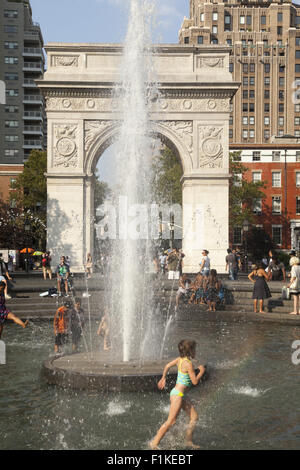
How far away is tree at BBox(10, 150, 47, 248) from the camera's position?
47.7 meters

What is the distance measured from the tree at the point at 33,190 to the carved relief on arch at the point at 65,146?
753 inches

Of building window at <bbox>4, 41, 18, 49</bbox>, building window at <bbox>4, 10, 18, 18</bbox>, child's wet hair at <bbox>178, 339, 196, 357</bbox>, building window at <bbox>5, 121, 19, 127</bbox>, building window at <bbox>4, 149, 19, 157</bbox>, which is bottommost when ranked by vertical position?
child's wet hair at <bbox>178, 339, 196, 357</bbox>

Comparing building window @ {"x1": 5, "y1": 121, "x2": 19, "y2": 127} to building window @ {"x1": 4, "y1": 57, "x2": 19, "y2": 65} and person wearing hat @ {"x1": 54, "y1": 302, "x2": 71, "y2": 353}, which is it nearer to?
building window @ {"x1": 4, "y1": 57, "x2": 19, "y2": 65}

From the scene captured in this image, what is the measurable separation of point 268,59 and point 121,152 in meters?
76.7

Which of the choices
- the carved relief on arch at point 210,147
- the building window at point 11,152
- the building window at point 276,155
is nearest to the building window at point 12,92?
the building window at point 11,152

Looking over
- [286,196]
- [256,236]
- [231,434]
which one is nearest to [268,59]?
[286,196]

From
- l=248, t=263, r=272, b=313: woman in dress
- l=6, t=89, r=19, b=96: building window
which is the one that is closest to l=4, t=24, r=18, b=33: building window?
l=6, t=89, r=19, b=96: building window

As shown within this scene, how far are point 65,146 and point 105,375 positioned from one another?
21.7m

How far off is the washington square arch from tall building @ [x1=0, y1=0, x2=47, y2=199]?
43018mm

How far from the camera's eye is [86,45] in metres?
28.0

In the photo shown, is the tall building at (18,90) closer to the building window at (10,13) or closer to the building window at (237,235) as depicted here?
the building window at (10,13)

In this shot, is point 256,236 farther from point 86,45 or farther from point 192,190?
point 86,45

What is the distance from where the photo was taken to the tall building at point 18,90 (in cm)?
6981

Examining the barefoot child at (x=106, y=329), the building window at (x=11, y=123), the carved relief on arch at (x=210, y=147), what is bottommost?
the barefoot child at (x=106, y=329)
